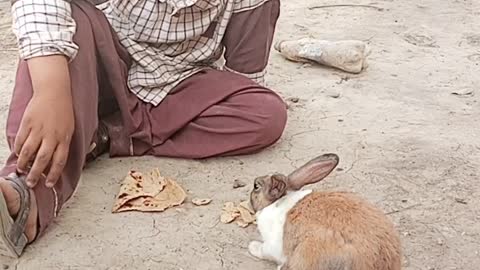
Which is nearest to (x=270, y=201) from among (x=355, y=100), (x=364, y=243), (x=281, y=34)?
(x=364, y=243)

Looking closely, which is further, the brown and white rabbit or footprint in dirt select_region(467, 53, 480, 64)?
footprint in dirt select_region(467, 53, 480, 64)

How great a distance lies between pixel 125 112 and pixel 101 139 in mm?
84

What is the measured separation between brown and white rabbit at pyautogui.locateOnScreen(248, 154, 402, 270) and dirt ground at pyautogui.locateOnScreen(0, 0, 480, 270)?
0.10 m

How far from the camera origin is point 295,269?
144 centimetres

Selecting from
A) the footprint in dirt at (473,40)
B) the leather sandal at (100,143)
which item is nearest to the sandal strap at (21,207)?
the leather sandal at (100,143)

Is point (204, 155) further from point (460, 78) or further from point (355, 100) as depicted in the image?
point (460, 78)

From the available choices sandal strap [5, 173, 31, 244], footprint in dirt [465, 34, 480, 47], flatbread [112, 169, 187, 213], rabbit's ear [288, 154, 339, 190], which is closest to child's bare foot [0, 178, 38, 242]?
sandal strap [5, 173, 31, 244]

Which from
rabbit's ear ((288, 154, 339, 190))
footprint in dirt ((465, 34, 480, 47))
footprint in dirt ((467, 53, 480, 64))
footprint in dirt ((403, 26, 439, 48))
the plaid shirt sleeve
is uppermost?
the plaid shirt sleeve

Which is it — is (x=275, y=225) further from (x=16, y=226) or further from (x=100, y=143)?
(x=100, y=143)

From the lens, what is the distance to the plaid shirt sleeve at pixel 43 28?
1.64 metres

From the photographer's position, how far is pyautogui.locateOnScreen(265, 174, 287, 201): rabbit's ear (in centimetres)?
159

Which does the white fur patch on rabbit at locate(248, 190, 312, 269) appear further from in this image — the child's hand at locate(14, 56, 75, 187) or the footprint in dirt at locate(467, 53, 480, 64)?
the footprint in dirt at locate(467, 53, 480, 64)

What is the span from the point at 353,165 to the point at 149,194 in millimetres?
476

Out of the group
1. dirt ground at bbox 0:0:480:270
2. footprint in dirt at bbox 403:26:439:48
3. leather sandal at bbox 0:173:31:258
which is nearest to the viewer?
leather sandal at bbox 0:173:31:258
